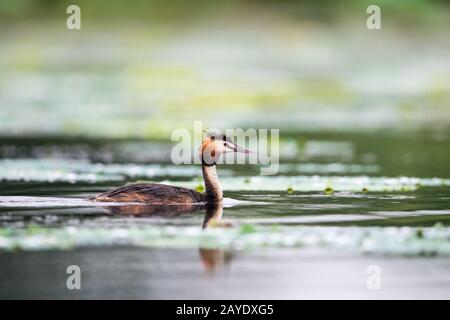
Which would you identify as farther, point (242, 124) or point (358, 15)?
point (358, 15)

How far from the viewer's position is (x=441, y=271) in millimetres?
13016

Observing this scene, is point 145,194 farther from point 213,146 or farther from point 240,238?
point 240,238

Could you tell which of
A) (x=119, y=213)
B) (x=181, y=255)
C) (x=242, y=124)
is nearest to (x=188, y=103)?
(x=242, y=124)

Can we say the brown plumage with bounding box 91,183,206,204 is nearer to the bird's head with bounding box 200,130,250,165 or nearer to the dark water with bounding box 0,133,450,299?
the dark water with bounding box 0,133,450,299

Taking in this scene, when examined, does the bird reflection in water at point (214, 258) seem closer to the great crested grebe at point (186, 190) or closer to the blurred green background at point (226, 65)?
the great crested grebe at point (186, 190)

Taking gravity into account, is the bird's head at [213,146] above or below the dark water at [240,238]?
above

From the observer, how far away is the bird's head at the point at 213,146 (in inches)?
714

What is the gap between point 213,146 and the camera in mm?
18219

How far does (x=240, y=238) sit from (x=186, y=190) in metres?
3.30

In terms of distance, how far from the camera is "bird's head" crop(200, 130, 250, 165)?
1814 centimetres

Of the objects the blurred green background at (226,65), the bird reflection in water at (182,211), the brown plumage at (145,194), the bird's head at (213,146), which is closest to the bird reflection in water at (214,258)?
the bird reflection in water at (182,211)

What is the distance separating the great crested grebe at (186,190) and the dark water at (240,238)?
32 centimetres

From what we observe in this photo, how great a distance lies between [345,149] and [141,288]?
16.7m
